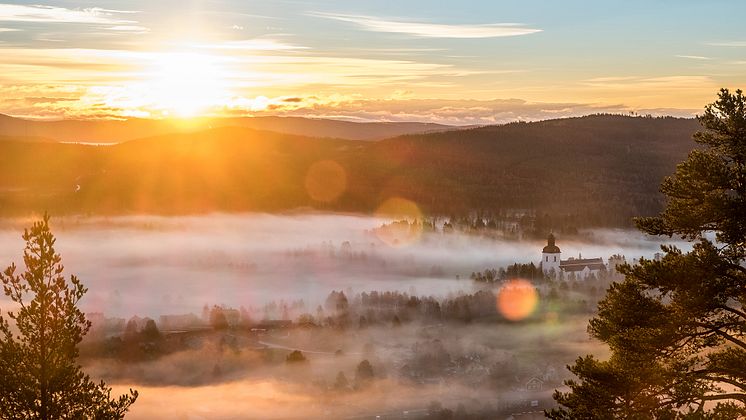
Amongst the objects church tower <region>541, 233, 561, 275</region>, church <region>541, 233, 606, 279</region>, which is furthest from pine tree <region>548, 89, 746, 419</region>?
church <region>541, 233, 606, 279</region>

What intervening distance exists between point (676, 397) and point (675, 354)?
4.46ft

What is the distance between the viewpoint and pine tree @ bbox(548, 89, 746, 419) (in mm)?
21188

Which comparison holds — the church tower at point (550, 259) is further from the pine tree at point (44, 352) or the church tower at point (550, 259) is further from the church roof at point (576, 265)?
the pine tree at point (44, 352)

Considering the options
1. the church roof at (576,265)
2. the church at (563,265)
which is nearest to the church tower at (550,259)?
the church at (563,265)

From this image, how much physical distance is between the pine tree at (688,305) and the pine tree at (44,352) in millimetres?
13794

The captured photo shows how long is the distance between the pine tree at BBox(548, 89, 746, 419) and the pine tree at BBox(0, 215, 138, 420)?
13.8 metres

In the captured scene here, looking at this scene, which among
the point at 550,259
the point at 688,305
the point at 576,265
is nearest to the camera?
the point at 688,305

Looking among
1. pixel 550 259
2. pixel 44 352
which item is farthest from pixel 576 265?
pixel 44 352

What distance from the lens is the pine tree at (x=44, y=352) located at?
2489cm

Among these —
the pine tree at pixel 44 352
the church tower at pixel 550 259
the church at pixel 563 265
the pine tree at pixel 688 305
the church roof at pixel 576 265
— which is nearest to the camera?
the pine tree at pixel 688 305

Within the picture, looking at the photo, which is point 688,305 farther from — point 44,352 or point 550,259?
point 550,259

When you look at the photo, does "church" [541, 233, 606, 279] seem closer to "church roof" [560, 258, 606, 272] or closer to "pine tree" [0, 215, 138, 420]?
"church roof" [560, 258, 606, 272]

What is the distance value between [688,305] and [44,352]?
57.9 ft

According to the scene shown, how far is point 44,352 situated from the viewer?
84.4 ft
